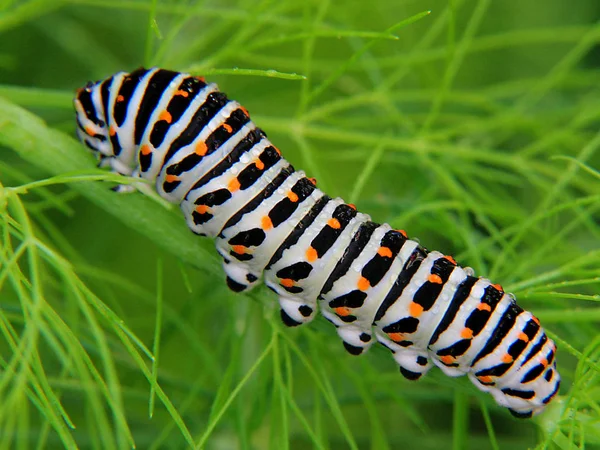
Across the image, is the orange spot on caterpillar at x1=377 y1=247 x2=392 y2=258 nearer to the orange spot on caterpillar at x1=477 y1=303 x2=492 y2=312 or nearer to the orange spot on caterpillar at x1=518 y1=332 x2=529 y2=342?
the orange spot on caterpillar at x1=477 y1=303 x2=492 y2=312

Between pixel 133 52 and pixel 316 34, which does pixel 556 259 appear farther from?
pixel 133 52

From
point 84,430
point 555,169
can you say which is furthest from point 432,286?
point 84,430

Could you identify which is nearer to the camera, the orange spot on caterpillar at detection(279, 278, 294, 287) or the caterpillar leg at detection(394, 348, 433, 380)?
the orange spot on caterpillar at detection(279, 278, 294, 287)

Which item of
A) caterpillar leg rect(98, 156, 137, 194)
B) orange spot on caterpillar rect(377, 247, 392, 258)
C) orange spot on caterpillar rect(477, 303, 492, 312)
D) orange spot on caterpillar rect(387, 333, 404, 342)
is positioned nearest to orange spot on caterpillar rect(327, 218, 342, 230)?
orange spot on caterpillar rect(377, 247, 392, 258)

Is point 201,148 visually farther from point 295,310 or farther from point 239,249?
point 295,310

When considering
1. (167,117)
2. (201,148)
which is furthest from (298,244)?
(167,117)
